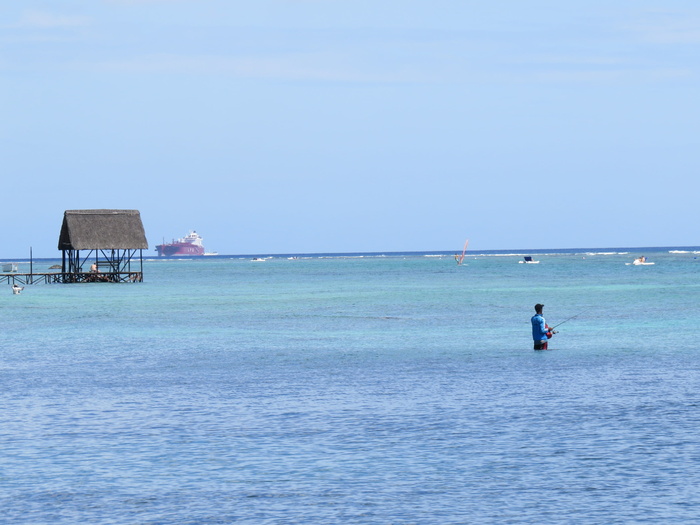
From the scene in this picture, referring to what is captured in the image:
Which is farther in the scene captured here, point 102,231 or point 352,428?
point 102,231

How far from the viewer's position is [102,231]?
297 ft

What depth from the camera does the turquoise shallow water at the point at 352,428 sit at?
12656mm

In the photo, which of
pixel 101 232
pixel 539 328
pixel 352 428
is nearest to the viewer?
pixel 352 428

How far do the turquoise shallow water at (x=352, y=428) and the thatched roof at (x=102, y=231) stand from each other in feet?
178

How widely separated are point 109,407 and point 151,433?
120 inches

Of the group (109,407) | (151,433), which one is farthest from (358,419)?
(109,407)

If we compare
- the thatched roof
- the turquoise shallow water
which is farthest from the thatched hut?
the turquoise shallow water

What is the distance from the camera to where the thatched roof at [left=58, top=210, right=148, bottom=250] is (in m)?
89.4

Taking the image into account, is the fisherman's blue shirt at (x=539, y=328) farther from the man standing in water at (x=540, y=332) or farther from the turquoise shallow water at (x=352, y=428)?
the turquoise shallow water at (x=352, y=428)

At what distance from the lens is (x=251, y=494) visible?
13.1m

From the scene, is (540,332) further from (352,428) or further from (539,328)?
(352,428)

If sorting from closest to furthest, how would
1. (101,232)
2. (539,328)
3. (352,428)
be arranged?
(352,428)
(539,328)
(101,232)

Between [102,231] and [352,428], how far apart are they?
76.4 meters

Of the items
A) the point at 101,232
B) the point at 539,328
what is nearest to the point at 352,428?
the point at 539,328
